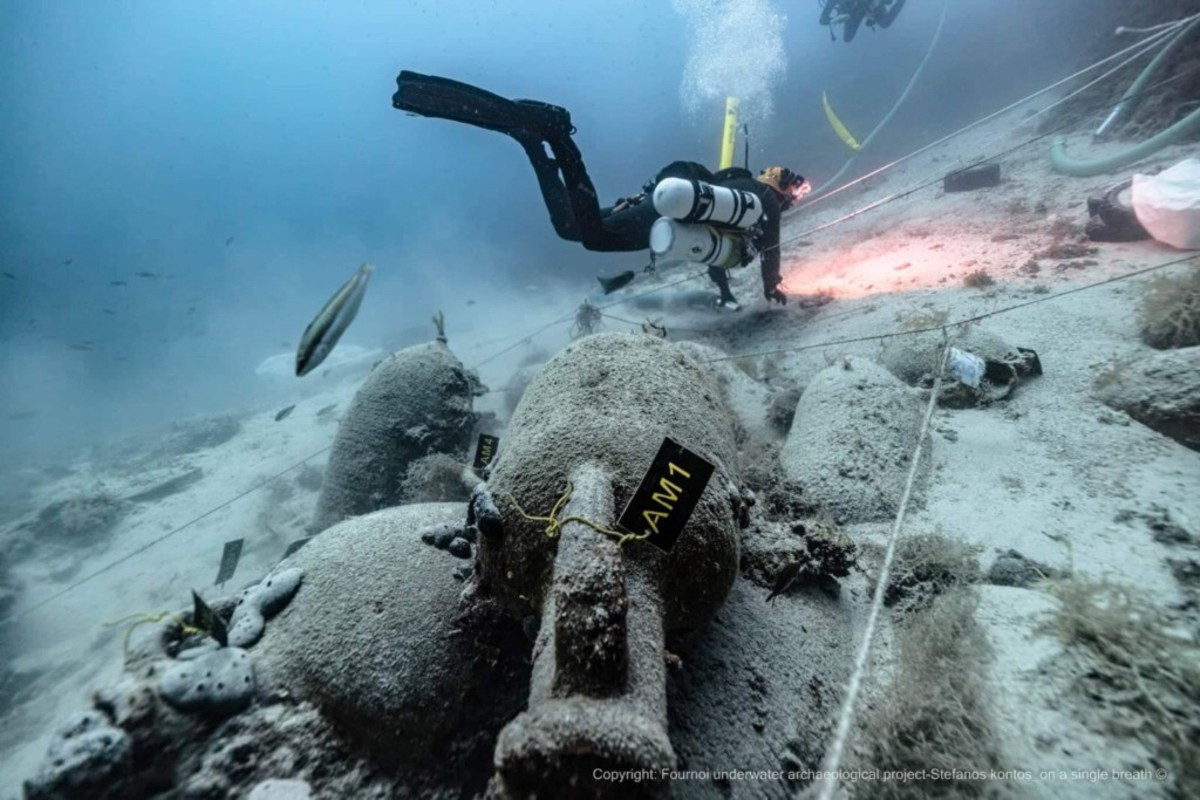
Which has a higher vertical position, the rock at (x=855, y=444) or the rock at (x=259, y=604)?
the rock at (x=259, y=604)

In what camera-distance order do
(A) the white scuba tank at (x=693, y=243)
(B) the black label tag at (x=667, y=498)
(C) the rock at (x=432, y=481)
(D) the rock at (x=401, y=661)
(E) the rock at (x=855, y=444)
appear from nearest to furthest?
1. (B) the black label tag at (x=667, y=498)
2. (D) the rock at (x=401, y=661)
3. (E) the rock at (x=855, y=444)
4. (C) the rock at (x=432, y=481)
5. (A) the white scuba tank at (x=693, y=243)

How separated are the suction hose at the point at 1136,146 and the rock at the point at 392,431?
1050 cm

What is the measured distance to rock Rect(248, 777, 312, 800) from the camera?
1.82 metres

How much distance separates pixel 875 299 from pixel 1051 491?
4.72 m

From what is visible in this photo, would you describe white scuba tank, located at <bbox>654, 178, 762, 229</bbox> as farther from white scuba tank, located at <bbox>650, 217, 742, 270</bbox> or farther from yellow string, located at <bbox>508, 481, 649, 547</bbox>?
yellow string, located at <bbox>508, 481, 649, 547</bbox>

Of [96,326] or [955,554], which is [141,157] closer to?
[96,326]

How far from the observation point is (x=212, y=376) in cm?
3544

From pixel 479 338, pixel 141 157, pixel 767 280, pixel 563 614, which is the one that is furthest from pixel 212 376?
pixel 141 157

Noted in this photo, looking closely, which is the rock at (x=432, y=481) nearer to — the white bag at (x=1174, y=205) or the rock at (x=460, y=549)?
the rock at (x=460, y=549)

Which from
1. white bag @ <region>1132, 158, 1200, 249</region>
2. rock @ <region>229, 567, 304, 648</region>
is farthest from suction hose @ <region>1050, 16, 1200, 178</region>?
rock @ <region>229, 567, 304, 648</region>

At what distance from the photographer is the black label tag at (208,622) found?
215 centimetres

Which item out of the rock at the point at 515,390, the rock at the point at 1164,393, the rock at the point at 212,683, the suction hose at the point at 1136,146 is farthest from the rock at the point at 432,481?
the suction hose at the point at 1136,146

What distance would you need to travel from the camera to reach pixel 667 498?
5.96 ft

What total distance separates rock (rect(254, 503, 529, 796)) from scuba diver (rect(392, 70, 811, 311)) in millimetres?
5306
